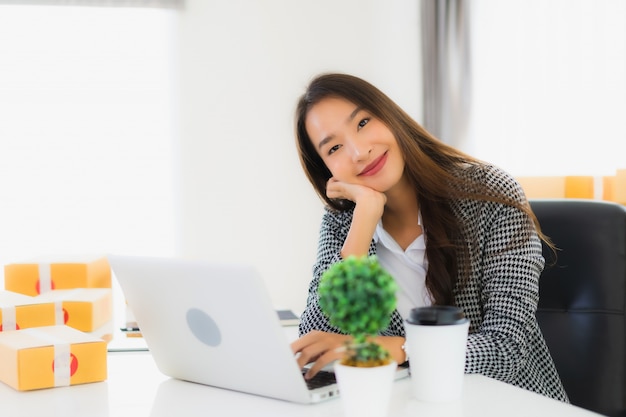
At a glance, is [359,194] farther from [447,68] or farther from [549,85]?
[447,68]

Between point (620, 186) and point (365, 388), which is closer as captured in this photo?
point (365, 388)

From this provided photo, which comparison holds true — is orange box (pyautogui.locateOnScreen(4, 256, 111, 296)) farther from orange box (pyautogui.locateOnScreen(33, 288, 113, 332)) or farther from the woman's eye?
the woman's eye

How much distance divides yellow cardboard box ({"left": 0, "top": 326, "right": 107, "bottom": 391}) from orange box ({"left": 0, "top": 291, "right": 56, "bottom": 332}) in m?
0.12

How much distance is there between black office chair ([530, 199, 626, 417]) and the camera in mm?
1367

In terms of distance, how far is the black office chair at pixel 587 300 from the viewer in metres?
1.37

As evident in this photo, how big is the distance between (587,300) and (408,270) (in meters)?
0.36

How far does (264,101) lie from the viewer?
4062 millimetres

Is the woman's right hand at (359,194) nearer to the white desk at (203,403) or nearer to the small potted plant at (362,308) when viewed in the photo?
the white desk at (203,403)

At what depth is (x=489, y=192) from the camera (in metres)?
1.46

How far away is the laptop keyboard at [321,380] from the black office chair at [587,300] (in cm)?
57

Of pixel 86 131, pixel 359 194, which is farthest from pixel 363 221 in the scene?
pixel 86 131

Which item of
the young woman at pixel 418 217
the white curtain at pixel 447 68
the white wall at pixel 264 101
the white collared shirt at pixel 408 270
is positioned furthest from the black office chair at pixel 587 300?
the white wall at pixel 264 101

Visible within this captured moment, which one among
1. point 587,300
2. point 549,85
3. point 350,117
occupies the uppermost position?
point 549,85

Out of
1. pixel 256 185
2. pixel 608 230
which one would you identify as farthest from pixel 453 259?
pixel 256 185
